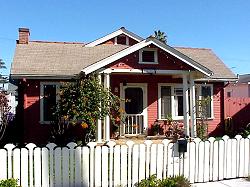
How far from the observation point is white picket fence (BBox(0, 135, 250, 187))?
6695 mm

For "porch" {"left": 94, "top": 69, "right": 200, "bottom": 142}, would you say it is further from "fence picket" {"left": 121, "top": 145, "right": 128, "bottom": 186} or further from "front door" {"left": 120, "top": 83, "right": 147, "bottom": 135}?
"fence picket" {"left": 121, "top": 145, "right": 128, "bottom": 186}

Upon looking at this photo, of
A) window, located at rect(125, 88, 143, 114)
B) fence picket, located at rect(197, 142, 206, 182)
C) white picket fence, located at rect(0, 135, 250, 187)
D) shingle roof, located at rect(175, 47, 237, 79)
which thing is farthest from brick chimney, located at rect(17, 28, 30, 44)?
fence picket, located at rect(197, 142, 206, 182)

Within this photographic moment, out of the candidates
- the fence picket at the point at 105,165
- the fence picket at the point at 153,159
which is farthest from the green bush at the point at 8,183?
the fence picket at the point at 153,159

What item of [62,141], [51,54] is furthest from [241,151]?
[51,54]

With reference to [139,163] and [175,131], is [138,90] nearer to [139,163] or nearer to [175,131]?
[175,131]

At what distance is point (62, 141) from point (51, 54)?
17.2 ft

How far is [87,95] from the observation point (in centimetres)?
1243

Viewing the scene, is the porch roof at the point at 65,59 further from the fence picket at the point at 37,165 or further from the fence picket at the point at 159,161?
the fence picket at the point at 37,165

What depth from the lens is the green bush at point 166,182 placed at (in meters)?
6.91

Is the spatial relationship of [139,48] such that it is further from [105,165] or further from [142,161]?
[105,165]

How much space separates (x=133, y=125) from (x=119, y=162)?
899cm

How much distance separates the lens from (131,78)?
16.4 meters

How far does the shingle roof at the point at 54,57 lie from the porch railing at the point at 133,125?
338cm

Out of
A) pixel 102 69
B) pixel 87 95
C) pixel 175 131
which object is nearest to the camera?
pixel 87 95
